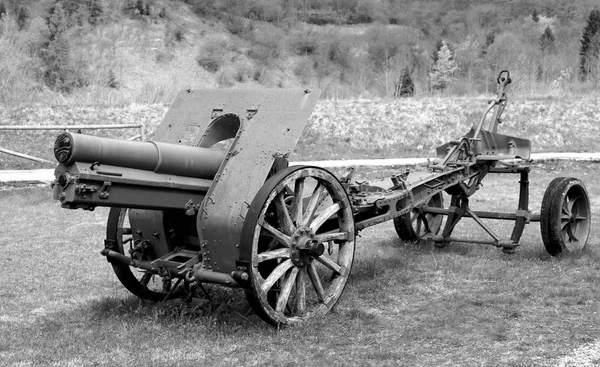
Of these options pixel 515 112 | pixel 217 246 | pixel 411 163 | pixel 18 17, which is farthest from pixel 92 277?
pixel 18 17

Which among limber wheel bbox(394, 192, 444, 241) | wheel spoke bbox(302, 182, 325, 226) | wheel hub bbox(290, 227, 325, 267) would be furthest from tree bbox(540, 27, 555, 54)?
wheel hub bbox(290, 227, 325, 267)

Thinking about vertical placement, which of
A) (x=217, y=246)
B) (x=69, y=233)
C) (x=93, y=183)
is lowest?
(x=69, y=233)

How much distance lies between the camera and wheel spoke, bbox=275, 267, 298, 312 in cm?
540

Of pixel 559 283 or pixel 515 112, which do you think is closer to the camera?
pixel 559 283

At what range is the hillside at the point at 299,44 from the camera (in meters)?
43.4

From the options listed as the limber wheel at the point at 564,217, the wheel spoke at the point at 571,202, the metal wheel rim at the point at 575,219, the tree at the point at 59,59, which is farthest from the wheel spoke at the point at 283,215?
the tree at the point at 59,59

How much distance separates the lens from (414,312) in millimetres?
6160

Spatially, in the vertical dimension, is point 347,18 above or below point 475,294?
above

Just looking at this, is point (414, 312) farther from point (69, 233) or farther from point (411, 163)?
point (411, 163)

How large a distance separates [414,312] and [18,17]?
56.2m

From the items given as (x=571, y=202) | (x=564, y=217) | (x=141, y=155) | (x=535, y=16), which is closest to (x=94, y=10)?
(x=535, y=16)

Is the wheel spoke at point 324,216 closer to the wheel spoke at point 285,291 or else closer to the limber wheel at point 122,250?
the wheel spoke at point 285,291

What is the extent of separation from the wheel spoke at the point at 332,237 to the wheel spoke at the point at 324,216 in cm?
7

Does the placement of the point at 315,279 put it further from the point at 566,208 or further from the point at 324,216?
the point at 566,208
